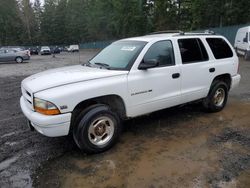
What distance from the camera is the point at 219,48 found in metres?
5.43

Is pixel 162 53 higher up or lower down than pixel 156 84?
higher up

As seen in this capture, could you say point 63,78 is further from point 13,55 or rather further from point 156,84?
point 13,55

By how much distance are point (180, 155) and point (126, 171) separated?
3.03ft

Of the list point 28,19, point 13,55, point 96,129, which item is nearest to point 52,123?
point 96,129

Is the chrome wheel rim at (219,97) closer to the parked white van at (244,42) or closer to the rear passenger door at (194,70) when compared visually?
the rear passenger door at (194,70)

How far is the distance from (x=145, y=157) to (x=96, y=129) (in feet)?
2.84

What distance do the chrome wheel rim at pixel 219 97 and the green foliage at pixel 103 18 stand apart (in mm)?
29275

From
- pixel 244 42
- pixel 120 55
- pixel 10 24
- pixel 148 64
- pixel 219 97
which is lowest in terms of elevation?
pixel 219 97

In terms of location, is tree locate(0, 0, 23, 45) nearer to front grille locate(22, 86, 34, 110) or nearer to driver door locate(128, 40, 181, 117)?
front grille locate(22, 86, 34, 110)

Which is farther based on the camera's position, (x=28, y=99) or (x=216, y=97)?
(x=216, y=97)

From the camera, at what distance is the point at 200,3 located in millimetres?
33312

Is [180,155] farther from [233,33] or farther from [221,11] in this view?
[221,11]

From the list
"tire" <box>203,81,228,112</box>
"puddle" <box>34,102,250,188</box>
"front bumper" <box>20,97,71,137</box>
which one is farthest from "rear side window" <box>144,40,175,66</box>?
"front bumper" <box>20,97,71,137</box>

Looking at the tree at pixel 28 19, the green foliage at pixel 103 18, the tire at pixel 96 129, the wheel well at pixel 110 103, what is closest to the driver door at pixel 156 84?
the wheel well at pixel 110 103
